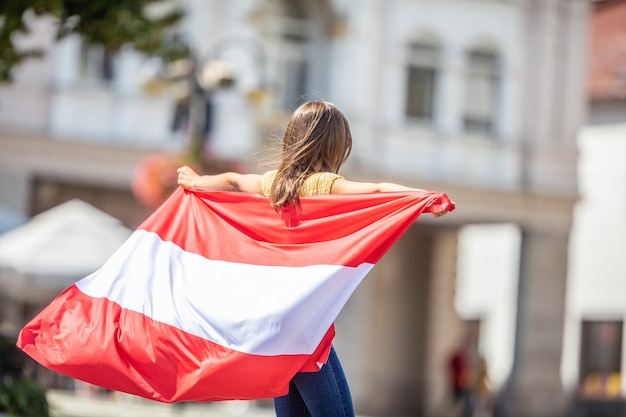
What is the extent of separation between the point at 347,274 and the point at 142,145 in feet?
63.2

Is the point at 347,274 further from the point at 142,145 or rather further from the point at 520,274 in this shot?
the point at 520,274

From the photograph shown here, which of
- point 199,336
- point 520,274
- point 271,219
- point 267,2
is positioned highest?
point 267,2

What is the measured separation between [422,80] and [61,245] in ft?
40.1

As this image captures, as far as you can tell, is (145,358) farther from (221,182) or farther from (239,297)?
(221,182)

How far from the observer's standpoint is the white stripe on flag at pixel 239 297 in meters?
5.37

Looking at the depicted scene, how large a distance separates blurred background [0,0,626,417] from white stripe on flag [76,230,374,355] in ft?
42.5

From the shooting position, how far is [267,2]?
2631 centimetres

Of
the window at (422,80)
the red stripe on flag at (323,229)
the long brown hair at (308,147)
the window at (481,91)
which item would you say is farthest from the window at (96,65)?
the long brown hair at (308,147)

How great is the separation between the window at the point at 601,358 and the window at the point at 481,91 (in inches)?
254

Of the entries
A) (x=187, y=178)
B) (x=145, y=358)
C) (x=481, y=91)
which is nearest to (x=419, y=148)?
(x=481, y=91)

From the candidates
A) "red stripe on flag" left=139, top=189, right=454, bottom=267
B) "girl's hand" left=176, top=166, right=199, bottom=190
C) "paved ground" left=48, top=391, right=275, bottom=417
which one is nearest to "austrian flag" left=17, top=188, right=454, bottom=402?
"red stripe on flag" left=139, top=189, right=454, bottom=267

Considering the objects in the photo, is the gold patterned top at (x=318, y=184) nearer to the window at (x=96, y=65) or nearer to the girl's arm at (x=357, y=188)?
the girl's arm at (x=357, y=188)

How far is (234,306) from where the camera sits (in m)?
5.54

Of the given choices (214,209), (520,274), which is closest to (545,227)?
(520,274)
